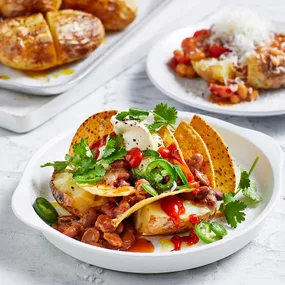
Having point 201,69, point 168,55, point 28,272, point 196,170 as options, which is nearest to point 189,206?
point 196,170

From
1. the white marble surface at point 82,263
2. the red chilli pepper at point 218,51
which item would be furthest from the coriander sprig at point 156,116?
the red chilli pepper at point 218,51

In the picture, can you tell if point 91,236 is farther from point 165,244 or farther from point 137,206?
point 165,244

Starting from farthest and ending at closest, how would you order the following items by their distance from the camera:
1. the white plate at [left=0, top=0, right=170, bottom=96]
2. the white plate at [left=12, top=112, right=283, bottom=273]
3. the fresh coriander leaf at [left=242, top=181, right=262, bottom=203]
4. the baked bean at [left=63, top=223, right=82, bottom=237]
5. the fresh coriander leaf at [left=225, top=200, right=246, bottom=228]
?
1. the white plate at [left=0, top=0, right=170, bottom=96]
2. the fresh coriander leaf at [left=242, top=181, right=262, bottom=203]
3. the fresh coriander leaf at [left=225, top=200, right=246, bottom=228]
4. the baked bean at [left=63, top=223, right=82, bottom=237]
5. the white plate at [left=12, top=112, right=283, bottom=273]

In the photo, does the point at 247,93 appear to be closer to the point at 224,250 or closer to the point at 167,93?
the point at 167,93

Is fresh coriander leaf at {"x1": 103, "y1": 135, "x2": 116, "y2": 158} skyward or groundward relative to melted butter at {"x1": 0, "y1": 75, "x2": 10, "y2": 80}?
skyward

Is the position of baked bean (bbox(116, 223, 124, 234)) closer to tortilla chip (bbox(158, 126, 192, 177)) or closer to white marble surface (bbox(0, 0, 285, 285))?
white marble surface (bbox(0, 0, 285, 285))

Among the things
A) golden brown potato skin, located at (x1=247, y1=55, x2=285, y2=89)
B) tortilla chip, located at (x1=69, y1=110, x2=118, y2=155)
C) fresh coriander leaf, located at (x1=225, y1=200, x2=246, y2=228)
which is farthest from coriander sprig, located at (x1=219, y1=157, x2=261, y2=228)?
golden brown potato skin, located at (x1=247, y1=55, x2=285, y2=89)
